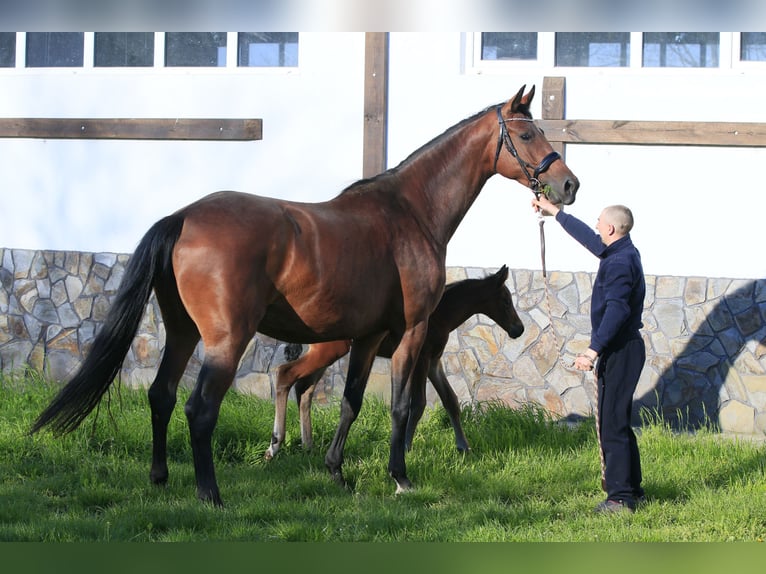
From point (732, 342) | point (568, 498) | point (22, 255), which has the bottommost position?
point (568, 498)

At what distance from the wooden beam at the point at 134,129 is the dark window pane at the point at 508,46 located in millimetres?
2322

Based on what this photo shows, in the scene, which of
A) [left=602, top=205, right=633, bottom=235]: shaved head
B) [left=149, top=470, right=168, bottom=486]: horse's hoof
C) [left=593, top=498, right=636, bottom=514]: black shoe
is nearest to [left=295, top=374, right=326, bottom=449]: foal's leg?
[left=149, top=470, right=168, bottom=486]: horse's hoof

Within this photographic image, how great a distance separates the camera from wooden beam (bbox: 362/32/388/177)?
8250mm

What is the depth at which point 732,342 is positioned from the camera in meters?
7.91

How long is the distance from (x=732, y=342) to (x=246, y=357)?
4.56 m

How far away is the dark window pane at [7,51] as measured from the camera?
29.1 ft

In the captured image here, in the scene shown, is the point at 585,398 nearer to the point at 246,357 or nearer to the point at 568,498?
the point at 568,498

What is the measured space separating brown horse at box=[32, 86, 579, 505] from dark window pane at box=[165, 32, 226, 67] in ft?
11.6

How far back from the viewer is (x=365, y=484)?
5.66 m

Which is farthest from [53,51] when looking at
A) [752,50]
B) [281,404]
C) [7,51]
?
[752,50]

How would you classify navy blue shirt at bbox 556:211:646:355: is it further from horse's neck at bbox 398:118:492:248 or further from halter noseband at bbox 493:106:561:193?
horse's neck at bbox 398:118:492:248

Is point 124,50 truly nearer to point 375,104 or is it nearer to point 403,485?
point 375,104

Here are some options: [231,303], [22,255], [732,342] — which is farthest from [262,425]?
[732,342]

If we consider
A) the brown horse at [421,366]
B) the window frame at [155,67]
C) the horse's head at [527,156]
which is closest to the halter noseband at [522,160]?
the horse's head at [527,156]
